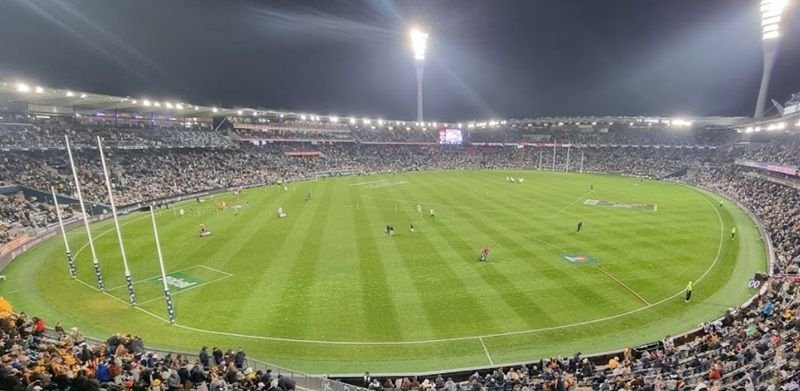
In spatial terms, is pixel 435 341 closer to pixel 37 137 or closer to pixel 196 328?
pixel 196 328

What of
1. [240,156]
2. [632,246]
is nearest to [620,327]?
[632,246]

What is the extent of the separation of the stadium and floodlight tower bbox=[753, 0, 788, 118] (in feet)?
101

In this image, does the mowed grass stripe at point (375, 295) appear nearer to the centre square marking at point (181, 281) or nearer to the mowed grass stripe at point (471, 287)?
the mowed grass stripe at point (471, 287)

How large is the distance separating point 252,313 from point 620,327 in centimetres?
1908

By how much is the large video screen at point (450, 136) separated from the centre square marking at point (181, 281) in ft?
344

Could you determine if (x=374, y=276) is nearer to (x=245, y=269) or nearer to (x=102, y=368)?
(x=245, y=269)

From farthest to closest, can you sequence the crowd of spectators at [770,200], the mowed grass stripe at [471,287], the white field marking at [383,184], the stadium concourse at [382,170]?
the white field marking at [383,184] → the crowd of spectators at [770,200] → the mowed grass stripe at [471,287] → the stadium concourse at [382,170]

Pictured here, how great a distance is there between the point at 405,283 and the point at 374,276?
2.40 metres

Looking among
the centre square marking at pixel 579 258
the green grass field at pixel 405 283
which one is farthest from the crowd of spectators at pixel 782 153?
the centre square marking at pixel 579 258

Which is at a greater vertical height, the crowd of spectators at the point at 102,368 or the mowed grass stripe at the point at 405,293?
the crowd of spectators at the point at 102,368

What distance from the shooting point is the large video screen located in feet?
416

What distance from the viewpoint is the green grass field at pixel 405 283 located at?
1991cm

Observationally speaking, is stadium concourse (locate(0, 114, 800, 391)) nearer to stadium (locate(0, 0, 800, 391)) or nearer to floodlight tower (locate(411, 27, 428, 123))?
stadium (locate(0, 0, 800, 391))

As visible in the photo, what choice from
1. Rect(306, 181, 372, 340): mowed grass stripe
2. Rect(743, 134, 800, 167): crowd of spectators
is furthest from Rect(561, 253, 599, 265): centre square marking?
Rect(743, 134, 800, 167): crowd of spectators
